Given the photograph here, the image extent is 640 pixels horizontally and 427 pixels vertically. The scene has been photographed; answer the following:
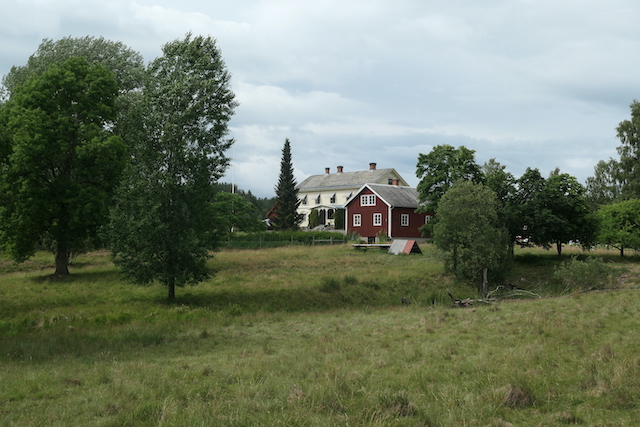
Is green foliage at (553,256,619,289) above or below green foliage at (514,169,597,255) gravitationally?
below

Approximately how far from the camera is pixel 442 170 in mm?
50531

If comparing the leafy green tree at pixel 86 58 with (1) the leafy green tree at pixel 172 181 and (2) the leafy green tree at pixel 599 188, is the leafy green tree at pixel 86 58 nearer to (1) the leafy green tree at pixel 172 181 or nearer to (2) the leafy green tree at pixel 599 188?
(1) the leafy green tree at pixel 172 181

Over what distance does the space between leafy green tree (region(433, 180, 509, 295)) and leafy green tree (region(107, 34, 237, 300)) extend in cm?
1483

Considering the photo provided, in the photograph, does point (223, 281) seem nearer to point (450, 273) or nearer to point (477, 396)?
point (450, 273)

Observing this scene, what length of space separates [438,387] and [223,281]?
2409 cm

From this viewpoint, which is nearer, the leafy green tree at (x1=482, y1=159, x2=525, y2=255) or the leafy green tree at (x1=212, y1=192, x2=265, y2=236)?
the leafy green tree at (x1=482, y1=159, x2=525, y2=255)

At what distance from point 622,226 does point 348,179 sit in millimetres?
53017

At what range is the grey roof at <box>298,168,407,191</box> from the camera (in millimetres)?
88375

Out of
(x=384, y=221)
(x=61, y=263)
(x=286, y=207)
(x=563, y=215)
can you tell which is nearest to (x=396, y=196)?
(x=384, y=221)

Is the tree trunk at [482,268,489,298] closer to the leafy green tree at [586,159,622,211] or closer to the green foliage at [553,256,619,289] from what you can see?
the green foliage at [553,256,619,289]

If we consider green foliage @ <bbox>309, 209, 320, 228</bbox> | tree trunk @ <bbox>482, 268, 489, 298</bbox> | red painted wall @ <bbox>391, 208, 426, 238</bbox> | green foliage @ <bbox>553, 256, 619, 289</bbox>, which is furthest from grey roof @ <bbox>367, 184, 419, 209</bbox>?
green foliage @ <bbox>553, 256, 619, 289</bbox>

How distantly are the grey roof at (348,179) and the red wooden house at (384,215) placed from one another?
19.0 m

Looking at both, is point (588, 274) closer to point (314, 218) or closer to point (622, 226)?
point (622, 226)

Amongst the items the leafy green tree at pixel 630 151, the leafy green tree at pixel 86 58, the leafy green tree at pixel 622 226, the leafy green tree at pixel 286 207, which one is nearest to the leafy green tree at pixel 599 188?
the leafy green tree at pixel 630 151
